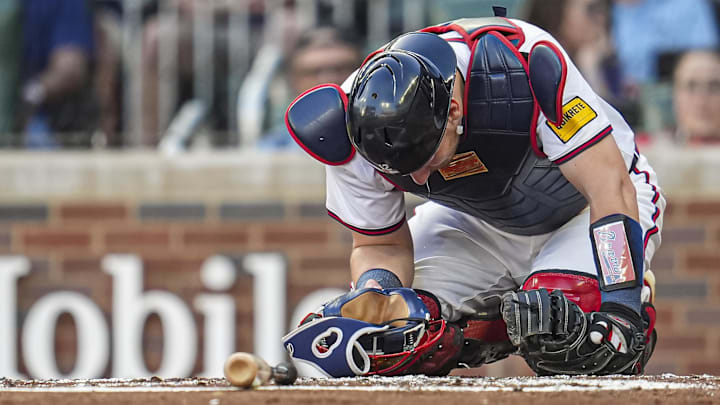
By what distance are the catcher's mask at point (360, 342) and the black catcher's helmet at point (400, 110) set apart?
0.51 m

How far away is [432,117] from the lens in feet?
12.5

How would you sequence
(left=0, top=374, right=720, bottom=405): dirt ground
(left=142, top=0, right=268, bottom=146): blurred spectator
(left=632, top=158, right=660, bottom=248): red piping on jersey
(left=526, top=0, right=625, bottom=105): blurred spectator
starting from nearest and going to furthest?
(left=0, top=374, right=720, bottom=405): dirt ground, (left=632, top=158, right=660, bottom=248): red piping on jersey, (left=526, top=0, right=625, bottom=105): blurred spectator, (left=142, top=0, right=268, bottom=146): blurred spectator

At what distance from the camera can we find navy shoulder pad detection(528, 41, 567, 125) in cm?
398

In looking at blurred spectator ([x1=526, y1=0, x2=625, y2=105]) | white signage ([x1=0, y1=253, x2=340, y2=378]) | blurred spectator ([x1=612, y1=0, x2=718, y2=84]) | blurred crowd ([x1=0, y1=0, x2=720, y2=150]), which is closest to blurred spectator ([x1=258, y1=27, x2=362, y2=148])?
blurred crowd ([x1=0, y1=0, x2=720, y2=150])

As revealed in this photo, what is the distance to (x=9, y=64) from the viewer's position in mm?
7805

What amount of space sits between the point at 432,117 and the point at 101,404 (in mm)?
1325

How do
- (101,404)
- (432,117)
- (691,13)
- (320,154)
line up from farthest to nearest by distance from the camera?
(691,13), (320,154), (432,117), (101,404)

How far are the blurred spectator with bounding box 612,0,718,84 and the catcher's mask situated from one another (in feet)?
12.0

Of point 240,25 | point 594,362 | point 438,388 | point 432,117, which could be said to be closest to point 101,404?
point 438,388

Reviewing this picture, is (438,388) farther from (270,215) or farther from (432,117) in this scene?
(270,215)

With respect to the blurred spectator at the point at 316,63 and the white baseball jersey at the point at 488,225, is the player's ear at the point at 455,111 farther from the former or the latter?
the blurred spectator at the point at 316,63

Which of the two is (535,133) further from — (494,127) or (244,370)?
(244,370)

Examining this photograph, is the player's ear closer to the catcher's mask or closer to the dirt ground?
the catcher's mask

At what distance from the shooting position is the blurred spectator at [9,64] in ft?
25.4
